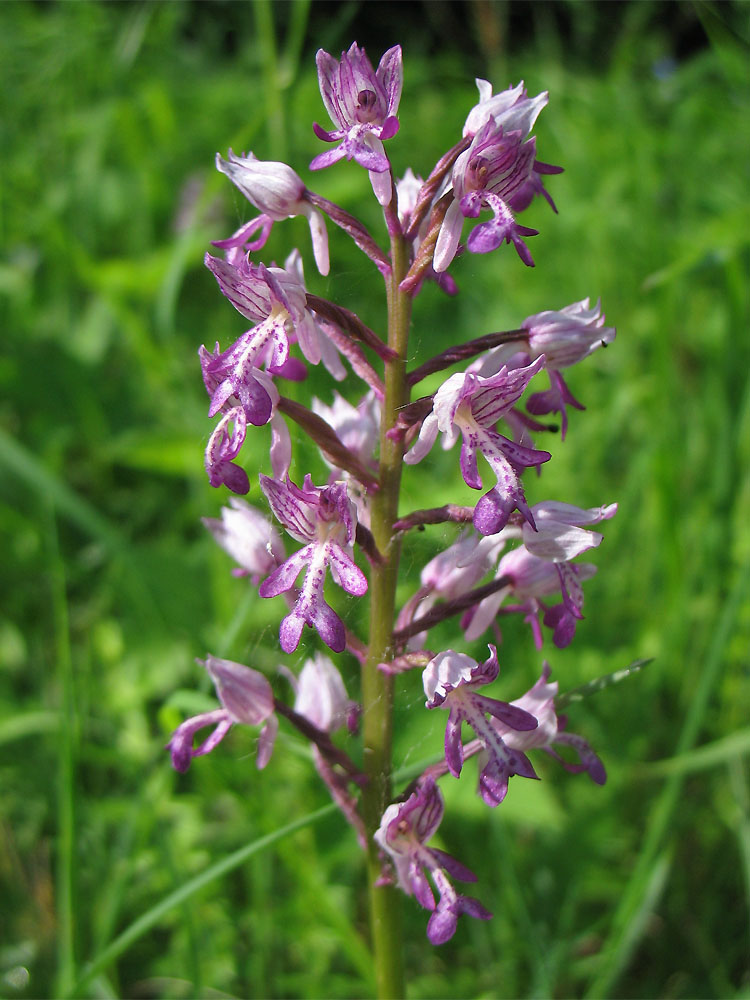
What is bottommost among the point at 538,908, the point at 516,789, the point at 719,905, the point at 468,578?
the point at 719,905

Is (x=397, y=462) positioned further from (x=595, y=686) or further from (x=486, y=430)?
(x=595, y=686)

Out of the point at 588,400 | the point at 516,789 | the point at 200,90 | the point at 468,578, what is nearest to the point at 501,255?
the point at 588,400

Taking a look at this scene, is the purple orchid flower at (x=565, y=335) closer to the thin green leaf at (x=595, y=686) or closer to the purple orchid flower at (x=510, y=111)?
the purple orchid flower at (x=510, y=111)

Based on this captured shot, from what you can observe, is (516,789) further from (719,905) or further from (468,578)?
Answer: (468,578)

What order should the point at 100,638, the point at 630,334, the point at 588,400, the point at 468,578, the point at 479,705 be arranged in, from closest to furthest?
the point at 479,705
the point at 468,578
the point at 100,638
the point at 588,400
the point at 630,334

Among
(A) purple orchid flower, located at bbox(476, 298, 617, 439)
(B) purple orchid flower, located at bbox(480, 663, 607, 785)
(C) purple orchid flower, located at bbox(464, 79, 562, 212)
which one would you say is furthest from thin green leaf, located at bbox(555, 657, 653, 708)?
(C) purple orchid flower, located at bbox(464, 79, 562, 212)

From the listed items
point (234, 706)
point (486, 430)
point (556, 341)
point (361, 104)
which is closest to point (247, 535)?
point (234, 706)

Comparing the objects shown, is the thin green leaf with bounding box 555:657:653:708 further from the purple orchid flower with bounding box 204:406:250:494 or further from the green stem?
the purple orchid flower with bounding box 204:406:250:494
